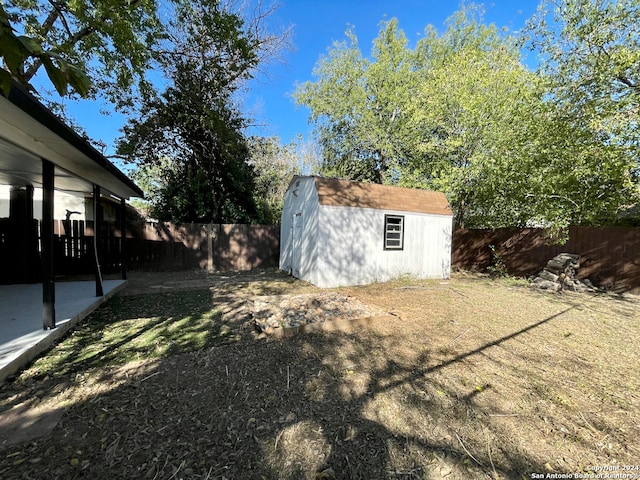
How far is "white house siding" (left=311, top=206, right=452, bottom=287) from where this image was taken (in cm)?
793

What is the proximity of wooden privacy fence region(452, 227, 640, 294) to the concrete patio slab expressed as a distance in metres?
11.7

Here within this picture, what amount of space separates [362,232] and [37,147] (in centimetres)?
688

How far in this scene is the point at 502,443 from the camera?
1.99m

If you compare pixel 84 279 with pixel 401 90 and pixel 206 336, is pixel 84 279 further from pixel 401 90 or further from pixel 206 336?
pixel 401 90

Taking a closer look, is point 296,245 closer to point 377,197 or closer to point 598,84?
point 377,197

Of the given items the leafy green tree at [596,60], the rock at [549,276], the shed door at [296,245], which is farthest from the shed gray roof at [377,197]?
the leafy green tree at [596,60]

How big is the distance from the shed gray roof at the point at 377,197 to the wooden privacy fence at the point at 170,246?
14.6 ft

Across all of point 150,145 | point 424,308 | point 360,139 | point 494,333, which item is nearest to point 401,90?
point 360,139

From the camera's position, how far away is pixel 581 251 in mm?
8352

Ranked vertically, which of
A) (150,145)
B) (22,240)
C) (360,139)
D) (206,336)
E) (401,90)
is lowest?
(206,336)

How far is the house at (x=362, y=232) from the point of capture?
7.97 meters

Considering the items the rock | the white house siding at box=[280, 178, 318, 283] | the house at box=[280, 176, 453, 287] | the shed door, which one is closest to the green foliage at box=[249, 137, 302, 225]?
the white house siding at box=[280, 178, 318, 283]

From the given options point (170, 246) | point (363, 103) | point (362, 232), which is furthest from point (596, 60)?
point (170, 246)

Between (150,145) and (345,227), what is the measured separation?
842 cm
